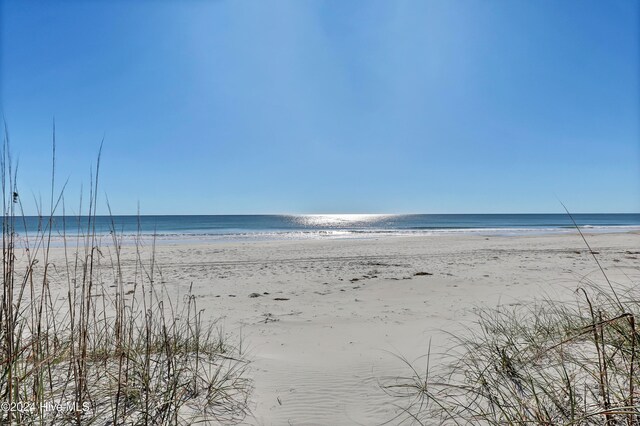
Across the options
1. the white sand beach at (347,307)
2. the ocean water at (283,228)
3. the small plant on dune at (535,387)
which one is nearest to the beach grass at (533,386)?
→ the small plant on dune at (535,387)

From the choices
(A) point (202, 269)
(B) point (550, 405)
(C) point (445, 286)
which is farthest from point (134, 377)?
(A) point (202, 269)

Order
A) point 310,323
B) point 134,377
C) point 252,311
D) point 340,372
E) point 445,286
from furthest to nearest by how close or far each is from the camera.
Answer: point 445,286, point 252,311, point 310,323, point 340,372, point 134,377

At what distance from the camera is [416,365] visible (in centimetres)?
362

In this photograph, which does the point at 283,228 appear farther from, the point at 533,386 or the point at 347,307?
the point at 533,386

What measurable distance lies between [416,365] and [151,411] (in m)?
2.63

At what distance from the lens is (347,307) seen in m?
6.39

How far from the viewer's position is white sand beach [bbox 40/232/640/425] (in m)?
3.09

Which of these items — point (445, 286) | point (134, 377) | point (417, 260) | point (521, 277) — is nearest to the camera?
point (134, 377)

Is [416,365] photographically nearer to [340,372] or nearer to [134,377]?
[340,372]

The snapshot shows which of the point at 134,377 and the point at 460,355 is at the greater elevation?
the point at 134,377

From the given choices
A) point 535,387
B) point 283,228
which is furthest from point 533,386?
point 283,228

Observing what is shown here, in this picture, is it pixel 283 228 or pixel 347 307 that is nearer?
pixel 347 307

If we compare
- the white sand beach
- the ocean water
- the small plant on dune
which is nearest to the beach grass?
the small plant on dune

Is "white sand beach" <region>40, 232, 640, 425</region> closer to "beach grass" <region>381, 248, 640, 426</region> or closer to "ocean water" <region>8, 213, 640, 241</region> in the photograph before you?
"beach grass" <region>381, 248, 640, 426</region>
